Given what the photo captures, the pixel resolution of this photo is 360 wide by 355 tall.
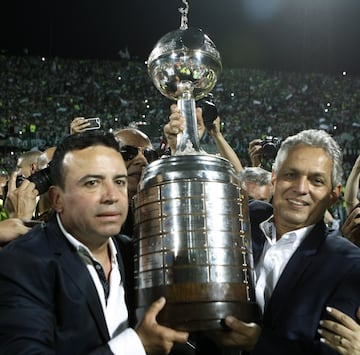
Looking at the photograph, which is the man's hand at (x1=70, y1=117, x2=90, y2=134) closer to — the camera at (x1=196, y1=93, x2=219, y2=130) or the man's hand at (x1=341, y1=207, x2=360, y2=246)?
the camera at (x1=196, y1=93, x2=219, y2=130)

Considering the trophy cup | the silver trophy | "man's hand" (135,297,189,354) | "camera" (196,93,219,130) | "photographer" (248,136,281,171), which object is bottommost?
"man's hand" (135,297,189,354)

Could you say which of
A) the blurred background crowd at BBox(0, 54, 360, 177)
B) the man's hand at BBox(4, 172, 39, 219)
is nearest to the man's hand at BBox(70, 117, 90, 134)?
the man's hand at BBox(4, 172, 39, 219)

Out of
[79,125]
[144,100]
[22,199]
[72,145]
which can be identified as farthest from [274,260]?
[144,100]

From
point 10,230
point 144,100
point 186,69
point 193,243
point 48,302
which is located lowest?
point 48,302

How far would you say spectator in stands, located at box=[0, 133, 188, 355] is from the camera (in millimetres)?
1504

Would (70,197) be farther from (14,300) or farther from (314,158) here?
(314,158)

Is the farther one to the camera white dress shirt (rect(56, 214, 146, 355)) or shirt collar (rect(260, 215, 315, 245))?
shirt collar (rect(260, 215, 315, 245))

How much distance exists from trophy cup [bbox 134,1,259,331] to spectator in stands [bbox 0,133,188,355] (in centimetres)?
7

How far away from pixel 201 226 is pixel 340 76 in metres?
17.6

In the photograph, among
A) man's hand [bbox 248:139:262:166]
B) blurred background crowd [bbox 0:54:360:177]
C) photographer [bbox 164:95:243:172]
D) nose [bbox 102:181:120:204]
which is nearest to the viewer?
nose [bbox 102:181:120:204]

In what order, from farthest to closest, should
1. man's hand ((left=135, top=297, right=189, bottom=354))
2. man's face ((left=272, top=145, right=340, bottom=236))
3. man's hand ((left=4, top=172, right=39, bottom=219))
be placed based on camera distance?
man's hand ((left=4, top=172, right=39, bottom=219))
man's face ((left=272, top=145, right=340, bottom=236))
man's hand ((left=135, top=297, right=189, bottom=354))

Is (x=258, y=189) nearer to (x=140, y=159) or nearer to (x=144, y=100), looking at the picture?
(x=140, y=159)

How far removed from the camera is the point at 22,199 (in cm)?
230

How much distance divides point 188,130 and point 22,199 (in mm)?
870
